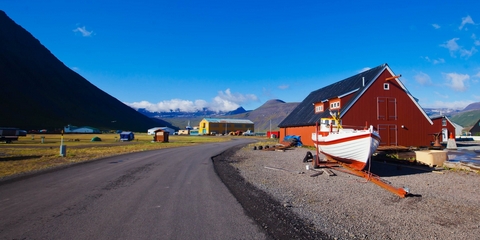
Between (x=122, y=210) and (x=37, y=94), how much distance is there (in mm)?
175130

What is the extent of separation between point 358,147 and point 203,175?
22.3 feet

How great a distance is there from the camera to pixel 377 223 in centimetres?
656

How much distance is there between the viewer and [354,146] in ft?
43.6

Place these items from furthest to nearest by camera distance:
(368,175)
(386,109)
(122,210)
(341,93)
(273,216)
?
(341,93)
(386,109)
(368,175)
(122,210)
(273,216)

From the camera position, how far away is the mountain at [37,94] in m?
128

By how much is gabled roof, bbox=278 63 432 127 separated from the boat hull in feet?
51.2

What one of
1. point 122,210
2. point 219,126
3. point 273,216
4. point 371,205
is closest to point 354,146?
point 371,205

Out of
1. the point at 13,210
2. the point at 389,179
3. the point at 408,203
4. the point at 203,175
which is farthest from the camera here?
the point at 203,175

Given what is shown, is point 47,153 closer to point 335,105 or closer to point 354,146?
point 354,146

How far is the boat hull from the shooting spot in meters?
12.7

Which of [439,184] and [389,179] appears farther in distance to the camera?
[389,179]

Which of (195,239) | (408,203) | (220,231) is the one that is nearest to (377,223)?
(408,203)

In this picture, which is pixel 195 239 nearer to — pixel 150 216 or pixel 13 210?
pixel 150 216

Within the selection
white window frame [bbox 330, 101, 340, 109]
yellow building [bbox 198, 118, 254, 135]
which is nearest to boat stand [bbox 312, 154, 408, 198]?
white window frame [bbox 330, 101, 340, 109]
